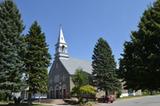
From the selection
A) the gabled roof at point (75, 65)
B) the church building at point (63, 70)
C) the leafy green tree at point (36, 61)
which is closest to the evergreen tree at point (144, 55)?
the leafy green tree at point (36, 61)

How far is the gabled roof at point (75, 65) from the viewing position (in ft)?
218

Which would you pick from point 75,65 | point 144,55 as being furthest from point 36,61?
point 144,55

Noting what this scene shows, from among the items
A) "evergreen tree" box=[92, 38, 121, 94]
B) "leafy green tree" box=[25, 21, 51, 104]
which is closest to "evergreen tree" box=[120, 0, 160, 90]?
"leafy green tree" box=[25, 21, 51, 104]

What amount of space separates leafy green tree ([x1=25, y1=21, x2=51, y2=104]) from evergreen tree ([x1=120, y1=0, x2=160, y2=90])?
95.4ft

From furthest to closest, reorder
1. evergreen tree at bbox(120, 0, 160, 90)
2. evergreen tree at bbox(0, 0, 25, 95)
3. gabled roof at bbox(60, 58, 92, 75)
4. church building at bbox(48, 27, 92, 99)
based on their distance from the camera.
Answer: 1. gabled roof at bbox(60, 58, 92, 75)
2. church building at bbox(48, 27, 92, 99)
3. evergreen tree at bbox(0, 0, 25, 95)
4. evergreen tree at bbox(120, 0, 160, 90)

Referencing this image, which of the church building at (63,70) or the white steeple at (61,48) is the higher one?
the white steeple at (61,48)

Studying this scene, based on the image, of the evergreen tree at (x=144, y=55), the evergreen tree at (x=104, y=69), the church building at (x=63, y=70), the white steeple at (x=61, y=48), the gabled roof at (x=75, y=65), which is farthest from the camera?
the white steeple at (x=61, y=48)

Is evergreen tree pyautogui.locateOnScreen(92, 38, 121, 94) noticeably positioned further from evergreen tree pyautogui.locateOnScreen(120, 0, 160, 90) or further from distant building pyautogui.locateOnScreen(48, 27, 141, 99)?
evergreen tree pyautogui.locateOnScreen(120, 0, 160, 90)

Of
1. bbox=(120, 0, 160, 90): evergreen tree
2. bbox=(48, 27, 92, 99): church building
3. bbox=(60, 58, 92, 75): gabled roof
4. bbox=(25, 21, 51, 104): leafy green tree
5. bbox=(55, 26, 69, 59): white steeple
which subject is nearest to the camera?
bbox=(120, 0, 160, 90): evergreen tree

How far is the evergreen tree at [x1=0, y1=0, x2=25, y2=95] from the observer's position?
3512cm

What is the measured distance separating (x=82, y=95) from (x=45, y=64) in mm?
12470

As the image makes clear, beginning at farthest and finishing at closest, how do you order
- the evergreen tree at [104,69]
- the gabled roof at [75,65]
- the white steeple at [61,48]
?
the white steeple at [61,48]
the gabled roof at [75,65]
the evergreen tree at [104,69]

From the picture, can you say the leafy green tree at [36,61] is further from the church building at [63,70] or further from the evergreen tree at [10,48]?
the church building at [63,70]

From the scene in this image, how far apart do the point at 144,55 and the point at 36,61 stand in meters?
31.0
